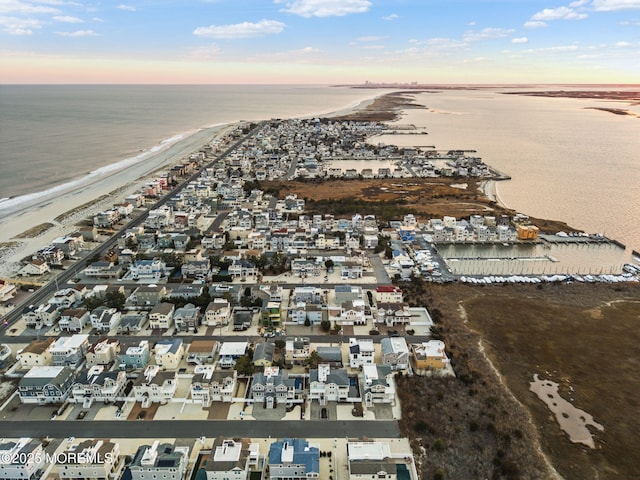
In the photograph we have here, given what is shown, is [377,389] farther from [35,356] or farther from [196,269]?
[196,269]

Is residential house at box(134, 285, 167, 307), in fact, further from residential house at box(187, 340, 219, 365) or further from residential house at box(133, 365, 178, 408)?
residential house at box(133, 365, 178, 408)

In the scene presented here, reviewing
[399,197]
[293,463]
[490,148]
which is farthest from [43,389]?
[490,148]

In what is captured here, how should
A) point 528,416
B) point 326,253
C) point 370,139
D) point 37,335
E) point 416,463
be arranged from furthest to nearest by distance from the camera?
point 370,139 < point 326,253 < point 37,335 < point 528,416 < point 416,463

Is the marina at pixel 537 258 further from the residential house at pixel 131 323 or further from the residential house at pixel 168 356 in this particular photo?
the residential house at pixel 131 323

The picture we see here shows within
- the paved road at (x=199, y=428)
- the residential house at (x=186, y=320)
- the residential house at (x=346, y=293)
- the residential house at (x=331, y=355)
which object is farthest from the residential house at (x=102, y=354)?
the residential house at (x=346, y=293)

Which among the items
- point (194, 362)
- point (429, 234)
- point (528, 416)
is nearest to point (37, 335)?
point (194, 362)

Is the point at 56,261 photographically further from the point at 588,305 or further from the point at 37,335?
the point at 588,305

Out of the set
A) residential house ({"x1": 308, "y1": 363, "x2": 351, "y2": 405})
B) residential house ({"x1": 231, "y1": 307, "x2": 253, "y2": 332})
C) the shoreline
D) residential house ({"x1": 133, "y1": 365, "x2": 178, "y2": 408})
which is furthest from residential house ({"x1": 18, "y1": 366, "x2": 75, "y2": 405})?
the shoreline
